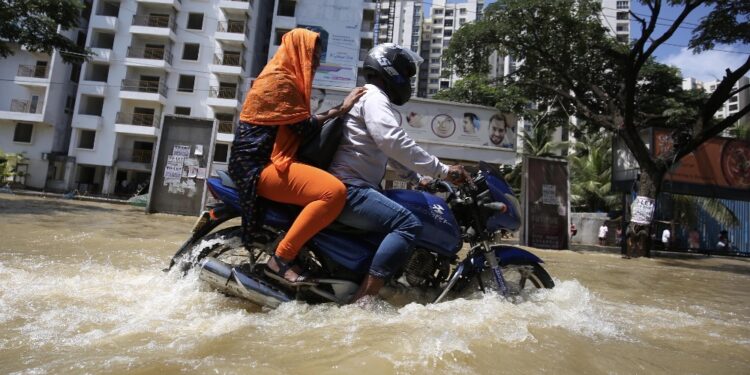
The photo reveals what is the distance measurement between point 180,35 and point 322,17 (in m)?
10.3

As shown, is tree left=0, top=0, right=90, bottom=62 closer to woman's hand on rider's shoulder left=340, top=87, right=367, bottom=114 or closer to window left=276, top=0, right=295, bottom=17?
woman's hand on rider's shoulder left=340, top=87, right=367, bottom=114

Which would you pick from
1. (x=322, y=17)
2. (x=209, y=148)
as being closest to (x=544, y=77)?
(x=209, y=148)

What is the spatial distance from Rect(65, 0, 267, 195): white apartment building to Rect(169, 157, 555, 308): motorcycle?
96.3 ft

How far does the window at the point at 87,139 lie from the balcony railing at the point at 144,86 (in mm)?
3869

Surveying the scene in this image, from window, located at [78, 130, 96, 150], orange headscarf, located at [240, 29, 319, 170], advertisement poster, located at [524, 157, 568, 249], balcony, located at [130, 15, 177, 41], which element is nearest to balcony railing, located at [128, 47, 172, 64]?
balcony, located at [130, 15, 177, 41]

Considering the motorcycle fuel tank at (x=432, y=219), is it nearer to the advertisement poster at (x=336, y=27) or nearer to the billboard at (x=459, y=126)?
the billboard at (x=459, y=126)

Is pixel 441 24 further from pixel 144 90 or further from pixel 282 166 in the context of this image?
pixel 282 166

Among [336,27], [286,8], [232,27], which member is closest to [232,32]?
[232,27]

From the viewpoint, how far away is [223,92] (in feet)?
107

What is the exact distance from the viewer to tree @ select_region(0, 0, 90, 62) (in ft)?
39.3

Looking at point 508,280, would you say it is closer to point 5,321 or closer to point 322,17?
point 5,321

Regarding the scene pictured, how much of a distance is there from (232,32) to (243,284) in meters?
34.4

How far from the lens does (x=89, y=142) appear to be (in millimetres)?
32125

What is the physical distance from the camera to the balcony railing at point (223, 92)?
32.2 meters
